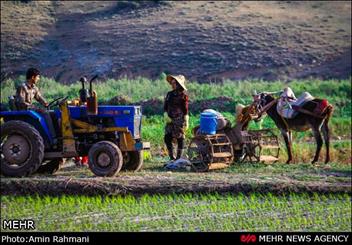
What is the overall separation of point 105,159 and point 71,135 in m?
0.74

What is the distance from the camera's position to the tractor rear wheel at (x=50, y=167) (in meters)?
15.8

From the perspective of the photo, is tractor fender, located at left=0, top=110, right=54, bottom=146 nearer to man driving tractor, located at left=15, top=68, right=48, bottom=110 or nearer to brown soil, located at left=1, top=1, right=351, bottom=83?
man driving tractor, located at left=15, top=68, right=48, bottom=110

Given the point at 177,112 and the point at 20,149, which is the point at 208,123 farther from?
the point at 20,149

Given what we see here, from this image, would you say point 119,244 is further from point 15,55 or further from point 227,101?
point 15,55

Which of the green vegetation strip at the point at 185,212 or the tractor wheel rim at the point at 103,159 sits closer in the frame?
the green vegetation strip at the point at 185,212

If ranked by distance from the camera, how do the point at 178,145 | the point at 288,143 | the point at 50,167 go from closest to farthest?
the point at 50,167
the point at 178,145
the point at 288,143

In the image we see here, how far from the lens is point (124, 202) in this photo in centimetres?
1343

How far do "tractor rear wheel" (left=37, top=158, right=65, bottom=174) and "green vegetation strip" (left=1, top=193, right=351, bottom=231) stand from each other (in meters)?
2.00

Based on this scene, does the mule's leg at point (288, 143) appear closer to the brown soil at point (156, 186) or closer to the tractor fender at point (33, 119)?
the brown soil at point (156, 186)

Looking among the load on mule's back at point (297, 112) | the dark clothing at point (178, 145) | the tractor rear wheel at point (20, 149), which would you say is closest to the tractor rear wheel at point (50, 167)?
the tractor rear wheel at point (20, 149)

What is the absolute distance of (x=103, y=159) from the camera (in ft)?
48.6

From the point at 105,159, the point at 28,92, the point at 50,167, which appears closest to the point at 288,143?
the point at 105,159

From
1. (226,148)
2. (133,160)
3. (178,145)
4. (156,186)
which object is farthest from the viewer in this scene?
(178,145)

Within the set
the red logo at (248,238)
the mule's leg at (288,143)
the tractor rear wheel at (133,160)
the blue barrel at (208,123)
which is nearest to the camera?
the red logo at (248,238)
